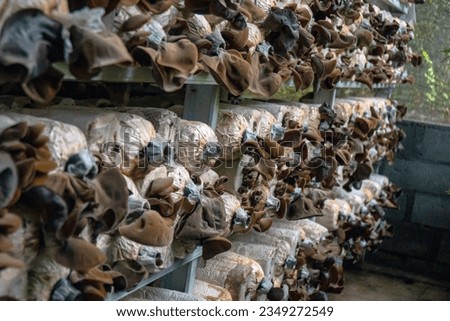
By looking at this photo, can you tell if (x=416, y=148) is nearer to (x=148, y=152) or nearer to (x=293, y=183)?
(x=293, y=183)

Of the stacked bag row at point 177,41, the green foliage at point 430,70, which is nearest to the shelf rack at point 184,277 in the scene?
the stacked bag row at point 177,41

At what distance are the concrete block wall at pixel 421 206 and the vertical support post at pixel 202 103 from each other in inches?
141

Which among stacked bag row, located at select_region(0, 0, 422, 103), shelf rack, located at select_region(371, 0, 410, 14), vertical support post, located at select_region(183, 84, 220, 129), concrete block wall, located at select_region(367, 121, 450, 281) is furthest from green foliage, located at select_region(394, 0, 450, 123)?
vertical support post, located at select_region(183, 84, 220, 129)

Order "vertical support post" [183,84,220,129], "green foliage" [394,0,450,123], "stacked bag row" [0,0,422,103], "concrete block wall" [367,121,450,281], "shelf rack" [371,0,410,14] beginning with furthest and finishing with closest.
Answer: "green foliage" [394,0,450,123], "concrete block wall" [367,121,450,281], "shelf rack" [371,0,410,14], "vertical support post" [183,84,220,129], "stacked bag row" [0,0,422,103]

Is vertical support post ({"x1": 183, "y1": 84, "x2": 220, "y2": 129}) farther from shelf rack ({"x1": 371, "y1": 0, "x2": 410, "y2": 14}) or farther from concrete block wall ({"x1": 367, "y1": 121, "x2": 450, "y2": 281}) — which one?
concrete block wall ({"x1": 367, "y1": 121, "x2": 450, "y2": 281})

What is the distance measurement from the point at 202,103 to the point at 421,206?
3.64m

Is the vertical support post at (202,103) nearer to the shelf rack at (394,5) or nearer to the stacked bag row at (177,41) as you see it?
the stacked bag row at (177,41)

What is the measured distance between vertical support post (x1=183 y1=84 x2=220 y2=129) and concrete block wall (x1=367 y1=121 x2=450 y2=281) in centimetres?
358

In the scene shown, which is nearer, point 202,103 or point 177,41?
point 177,41

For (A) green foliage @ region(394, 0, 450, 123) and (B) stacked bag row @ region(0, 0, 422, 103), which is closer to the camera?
(B) stacked bag row @ region(0, 0, 422, 103)

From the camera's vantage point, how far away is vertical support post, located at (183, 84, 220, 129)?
2.11 metres

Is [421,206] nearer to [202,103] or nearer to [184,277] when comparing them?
[184,277]

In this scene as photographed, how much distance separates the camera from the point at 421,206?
5336 mm

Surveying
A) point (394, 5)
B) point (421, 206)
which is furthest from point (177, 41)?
point (421, 206)
